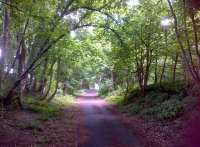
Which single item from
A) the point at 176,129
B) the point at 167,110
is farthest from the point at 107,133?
the point at 167,110

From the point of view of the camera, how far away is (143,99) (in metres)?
21.2

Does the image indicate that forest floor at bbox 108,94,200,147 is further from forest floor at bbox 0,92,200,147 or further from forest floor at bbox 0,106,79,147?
forest floor at bbox 0,106,79,147

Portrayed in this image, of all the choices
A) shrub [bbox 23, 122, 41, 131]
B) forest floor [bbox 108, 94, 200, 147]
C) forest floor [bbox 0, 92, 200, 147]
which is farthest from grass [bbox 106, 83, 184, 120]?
shrub [bbox 23, 122, 41, 131]

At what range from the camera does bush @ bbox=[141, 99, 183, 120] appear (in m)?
14.6

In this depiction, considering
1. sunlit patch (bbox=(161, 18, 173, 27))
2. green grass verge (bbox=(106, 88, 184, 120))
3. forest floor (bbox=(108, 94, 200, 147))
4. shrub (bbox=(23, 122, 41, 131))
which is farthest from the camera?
sunlit patch (bbox=(161, 18, 173, 27))

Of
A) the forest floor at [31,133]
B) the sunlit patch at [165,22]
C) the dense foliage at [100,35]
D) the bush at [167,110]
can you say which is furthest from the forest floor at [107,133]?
the sunlit patch at [165,22]

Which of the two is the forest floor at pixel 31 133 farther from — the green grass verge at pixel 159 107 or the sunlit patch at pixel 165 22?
the sunlit patch at pixel 165 22

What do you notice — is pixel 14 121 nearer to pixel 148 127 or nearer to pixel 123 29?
pixel 148 127

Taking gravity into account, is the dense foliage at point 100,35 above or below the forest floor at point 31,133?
above

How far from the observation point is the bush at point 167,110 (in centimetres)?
1463

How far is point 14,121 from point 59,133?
2280 millimetres

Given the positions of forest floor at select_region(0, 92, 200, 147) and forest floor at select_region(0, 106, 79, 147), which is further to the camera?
forest floor at select_region(0, 92, 200, 147)

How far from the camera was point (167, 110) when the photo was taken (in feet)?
50.9

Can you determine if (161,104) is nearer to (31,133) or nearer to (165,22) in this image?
(165,22)
